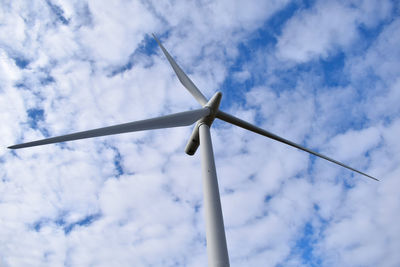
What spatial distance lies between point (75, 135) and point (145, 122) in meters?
2.85

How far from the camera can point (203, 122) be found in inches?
518

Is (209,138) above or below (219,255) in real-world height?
above

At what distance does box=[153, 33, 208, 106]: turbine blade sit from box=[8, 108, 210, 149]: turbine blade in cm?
301

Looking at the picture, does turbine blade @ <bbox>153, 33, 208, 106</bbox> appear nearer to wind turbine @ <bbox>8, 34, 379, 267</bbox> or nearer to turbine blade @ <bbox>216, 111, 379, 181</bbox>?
wind turbine @ <bbox>8, 34, 379, 267</bbox>

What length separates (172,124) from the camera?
12.5 m

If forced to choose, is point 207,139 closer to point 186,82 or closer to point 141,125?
point 141,125

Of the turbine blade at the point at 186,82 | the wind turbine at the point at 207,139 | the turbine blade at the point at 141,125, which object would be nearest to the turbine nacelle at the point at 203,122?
the wind turbine at the point at 207,139

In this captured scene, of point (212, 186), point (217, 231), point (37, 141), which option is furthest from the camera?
point (37, 141)

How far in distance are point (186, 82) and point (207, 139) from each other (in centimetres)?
670

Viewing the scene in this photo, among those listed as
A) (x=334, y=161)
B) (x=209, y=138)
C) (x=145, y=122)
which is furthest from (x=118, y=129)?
(x=334, y=161)

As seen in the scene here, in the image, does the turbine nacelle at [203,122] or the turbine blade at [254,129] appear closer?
the turbine nacelle at [203,122]

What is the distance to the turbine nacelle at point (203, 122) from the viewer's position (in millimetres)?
13279

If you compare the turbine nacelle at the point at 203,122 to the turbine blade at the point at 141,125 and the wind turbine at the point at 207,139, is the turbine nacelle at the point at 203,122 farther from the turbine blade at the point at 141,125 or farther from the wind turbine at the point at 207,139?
the turbine blade at the point at 141,125

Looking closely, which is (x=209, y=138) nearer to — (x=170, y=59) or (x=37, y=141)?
(x=37, y=141)
